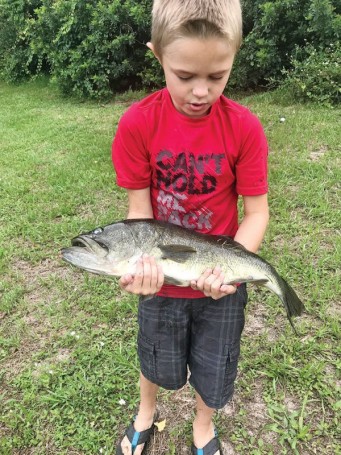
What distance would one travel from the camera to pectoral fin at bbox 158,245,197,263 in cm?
191

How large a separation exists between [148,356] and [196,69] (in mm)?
1485

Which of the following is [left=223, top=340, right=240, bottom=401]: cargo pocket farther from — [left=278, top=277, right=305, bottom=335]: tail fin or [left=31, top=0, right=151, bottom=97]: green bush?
[left=31, top=0, right=151, bottom=97]: green bush

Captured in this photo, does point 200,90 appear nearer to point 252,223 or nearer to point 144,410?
point 252,223

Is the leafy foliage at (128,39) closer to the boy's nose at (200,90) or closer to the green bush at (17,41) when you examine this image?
the green bush at (17,41)

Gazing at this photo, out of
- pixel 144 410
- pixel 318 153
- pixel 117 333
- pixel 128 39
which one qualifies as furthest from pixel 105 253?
pixel 128 39

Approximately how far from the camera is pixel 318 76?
7.93 m

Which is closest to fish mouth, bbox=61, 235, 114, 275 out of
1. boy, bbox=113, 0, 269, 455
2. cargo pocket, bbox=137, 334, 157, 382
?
boy, bbox=113, 0, 269, 455

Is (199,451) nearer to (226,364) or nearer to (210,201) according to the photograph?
(226,364)

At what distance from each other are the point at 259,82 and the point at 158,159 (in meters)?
8.84

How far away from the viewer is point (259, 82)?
10062 mm

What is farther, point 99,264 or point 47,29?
point 47,29

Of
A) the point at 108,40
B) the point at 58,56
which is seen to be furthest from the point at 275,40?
the point at 58,56

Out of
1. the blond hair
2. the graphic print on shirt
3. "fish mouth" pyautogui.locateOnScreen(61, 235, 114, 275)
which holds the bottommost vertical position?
"fish mouth" pyautogui.locateOnScreen(61, 235, 114, 275)

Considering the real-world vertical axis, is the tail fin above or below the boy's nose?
below
